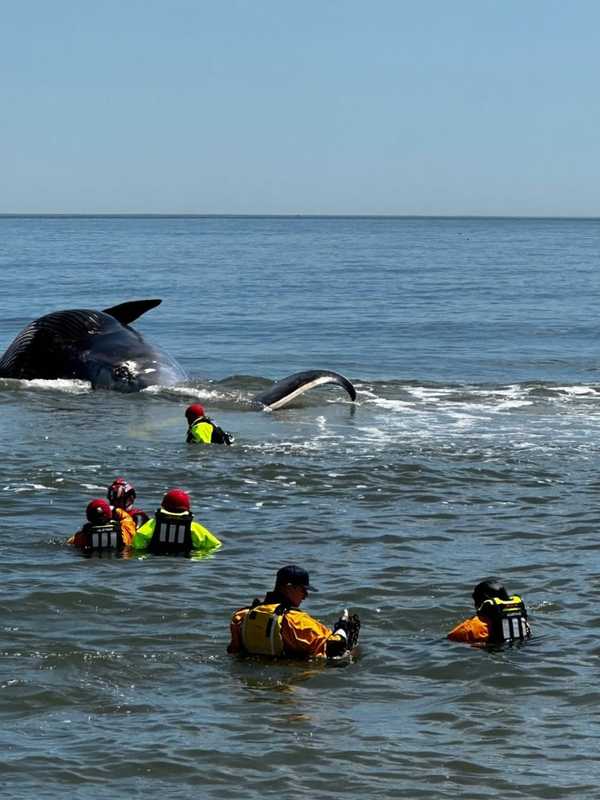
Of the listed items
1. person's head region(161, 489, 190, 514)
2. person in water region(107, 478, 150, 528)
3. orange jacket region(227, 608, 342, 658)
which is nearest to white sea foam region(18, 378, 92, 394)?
person in water region(107, 478, 150, 528)

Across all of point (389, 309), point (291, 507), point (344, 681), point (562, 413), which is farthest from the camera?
point (389, 309)

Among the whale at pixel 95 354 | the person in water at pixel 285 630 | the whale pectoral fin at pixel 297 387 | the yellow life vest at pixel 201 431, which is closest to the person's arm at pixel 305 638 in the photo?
the person in water at pixel 285 630

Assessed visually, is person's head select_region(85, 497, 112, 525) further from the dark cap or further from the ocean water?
→ the dark cap

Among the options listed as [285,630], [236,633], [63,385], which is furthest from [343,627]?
[63,385]

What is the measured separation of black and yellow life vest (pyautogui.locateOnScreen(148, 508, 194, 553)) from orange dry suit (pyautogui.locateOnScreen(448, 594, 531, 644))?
383 cm

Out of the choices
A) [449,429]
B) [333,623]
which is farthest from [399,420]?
[333,623]

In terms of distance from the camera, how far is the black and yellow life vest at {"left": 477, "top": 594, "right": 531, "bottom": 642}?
1241 centimetres

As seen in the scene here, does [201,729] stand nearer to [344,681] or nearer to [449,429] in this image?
[344,681]

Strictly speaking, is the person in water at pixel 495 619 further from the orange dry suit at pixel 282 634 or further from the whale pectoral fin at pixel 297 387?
the whale pectoral fin at pixel 297 387

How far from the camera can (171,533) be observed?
15492 mm

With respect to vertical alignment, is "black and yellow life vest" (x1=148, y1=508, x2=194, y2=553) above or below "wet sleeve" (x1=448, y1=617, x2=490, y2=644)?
above

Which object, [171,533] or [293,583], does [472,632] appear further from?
[171,533]

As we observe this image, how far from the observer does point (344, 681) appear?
11812mm

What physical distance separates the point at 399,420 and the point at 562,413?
3.12 meters
